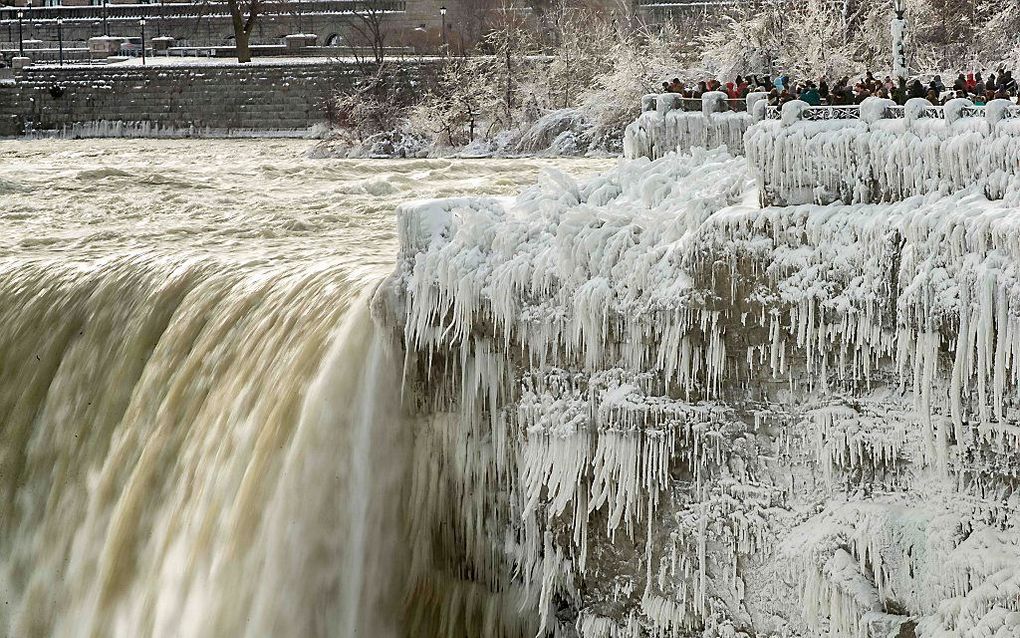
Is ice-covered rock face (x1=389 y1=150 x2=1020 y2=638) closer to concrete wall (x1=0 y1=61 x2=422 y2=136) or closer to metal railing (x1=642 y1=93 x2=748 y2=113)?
metal railing (x1=642 y1=93 x2=748 y2=113)

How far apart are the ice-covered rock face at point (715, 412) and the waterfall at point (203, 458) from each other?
48cm

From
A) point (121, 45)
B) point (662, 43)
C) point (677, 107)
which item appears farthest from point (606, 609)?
point (121, 45)

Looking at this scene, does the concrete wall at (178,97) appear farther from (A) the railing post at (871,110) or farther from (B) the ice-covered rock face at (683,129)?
(A) the railing post at (871,110)

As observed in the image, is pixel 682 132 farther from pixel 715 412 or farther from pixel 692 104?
pixel 715 412

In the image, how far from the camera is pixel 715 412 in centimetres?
948

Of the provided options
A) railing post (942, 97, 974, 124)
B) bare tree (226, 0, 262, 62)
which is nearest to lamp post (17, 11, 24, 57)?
bare tree (226, 0, 262, 62)

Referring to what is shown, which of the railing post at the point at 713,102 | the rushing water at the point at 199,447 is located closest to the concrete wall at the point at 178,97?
the railing post at the point at 713,102

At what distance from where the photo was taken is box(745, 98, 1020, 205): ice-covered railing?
347 inches

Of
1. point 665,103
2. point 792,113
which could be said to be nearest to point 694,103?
point 665,103

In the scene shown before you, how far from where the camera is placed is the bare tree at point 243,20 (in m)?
50.4

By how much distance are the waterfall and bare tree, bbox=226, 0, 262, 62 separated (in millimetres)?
38105

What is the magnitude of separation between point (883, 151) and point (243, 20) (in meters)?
52.5

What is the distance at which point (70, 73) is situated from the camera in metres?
45.4

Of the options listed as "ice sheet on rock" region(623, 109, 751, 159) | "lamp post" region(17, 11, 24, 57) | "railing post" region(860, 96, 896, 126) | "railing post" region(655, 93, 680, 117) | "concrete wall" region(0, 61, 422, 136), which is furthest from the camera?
"lamp post" region(17, 11, 24, 57)
